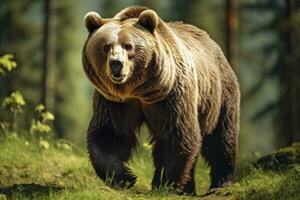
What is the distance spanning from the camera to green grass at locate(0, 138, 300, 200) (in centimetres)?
657

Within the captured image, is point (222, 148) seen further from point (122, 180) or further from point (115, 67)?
point (115, 67)

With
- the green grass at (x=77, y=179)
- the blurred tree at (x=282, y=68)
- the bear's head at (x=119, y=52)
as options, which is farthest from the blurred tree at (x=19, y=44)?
the bear's head at (x=119, y=52)

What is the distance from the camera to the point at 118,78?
6.58 metres

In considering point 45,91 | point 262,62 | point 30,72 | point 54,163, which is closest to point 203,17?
point 262,62

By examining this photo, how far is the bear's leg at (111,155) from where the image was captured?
23.2 ft

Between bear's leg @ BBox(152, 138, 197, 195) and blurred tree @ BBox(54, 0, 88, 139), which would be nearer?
bear's leg @ BBox(152, 138, 197, 195)

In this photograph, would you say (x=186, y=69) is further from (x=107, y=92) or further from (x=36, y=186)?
(x=36, y=186)

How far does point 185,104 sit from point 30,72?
2180 centimetres

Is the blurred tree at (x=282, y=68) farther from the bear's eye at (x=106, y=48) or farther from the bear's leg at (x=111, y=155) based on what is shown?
the bear's eye at (x=106, y=48)

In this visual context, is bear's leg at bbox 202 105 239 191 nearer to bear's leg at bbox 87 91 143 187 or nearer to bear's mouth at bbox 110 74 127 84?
bear's leg at bbox 87 91 143 187

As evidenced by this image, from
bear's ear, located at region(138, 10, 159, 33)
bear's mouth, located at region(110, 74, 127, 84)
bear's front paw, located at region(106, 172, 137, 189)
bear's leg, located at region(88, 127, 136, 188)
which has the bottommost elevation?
bear's front paw, located at region(106, 172, 137, 189)

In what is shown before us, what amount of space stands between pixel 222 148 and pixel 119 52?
276 centimetres

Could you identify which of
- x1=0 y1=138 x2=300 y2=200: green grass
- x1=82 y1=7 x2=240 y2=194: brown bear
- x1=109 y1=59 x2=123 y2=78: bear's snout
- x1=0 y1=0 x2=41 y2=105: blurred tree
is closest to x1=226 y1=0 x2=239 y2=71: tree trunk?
x1=0 y1=138 x2=300 y2=200: green grass

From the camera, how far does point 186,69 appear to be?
7516 millimetres
